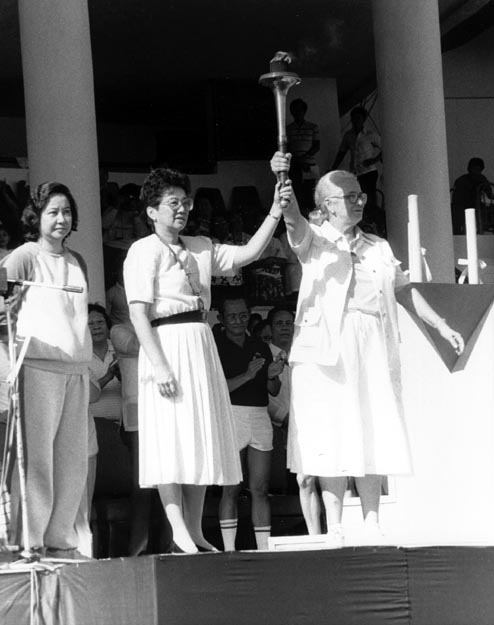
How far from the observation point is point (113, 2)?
15.8m

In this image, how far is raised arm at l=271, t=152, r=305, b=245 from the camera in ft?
22.5

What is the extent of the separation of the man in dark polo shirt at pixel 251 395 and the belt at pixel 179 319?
159cm

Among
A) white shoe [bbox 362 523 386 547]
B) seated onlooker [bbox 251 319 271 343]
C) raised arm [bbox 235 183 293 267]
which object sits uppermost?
raised arm [bbox 235 183 293 267]

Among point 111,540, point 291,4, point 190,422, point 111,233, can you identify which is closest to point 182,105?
point 291,4

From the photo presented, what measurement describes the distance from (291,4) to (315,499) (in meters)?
10.0

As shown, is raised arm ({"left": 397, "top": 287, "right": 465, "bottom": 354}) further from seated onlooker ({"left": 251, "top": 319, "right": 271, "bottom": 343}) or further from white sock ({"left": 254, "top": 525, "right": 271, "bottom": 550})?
seated onlooker ({"left": 251, "top": 319, "right": 271, "bottom": 343})

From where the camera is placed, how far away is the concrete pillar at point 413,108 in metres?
13.3

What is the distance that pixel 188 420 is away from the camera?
6695mm

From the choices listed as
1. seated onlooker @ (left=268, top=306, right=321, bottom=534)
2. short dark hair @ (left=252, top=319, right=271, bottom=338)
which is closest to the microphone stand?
seated onlooker @ (left=268, top=306, right=321, bottom=534)

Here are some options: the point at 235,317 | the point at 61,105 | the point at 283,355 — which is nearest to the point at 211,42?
the point at 61,105

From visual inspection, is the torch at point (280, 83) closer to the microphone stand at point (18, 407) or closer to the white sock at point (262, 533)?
the microphone stand at point (18, 407)

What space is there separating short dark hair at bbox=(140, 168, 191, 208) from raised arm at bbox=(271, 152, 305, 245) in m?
0.46

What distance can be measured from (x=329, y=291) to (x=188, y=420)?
1.01 metres

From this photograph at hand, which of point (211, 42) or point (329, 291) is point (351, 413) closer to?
point (329, 291)
